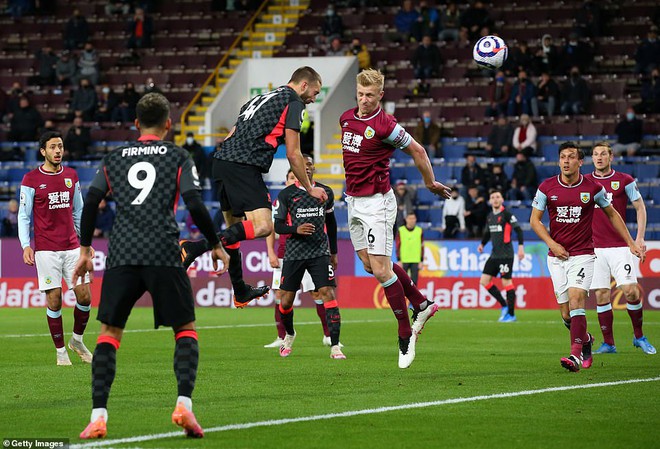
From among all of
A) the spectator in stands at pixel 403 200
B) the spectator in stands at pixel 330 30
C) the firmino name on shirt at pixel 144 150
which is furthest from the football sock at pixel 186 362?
the spectator in stands at pixel 330 30

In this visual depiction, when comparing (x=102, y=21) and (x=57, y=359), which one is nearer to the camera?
(x=57, y=359)

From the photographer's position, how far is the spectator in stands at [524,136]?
1198 inches

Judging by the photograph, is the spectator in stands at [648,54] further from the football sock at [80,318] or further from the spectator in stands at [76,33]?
the football sock at [80,318]

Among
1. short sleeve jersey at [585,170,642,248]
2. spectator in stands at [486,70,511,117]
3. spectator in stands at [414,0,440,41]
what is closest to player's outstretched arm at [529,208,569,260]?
short sleeve jersey at [585,170,642,248]

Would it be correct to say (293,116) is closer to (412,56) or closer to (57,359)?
(57,359)

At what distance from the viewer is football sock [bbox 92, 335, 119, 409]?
7.73m

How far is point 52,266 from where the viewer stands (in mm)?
13750

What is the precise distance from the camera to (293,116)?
11.3 metres

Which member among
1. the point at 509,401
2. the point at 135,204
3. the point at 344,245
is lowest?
the point at 344,245

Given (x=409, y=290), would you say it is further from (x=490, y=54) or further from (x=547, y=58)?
(x=547, y=58)

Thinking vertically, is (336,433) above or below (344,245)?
above

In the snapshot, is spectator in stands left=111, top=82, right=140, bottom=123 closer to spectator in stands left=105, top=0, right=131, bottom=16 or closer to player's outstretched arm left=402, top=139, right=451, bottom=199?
spectator in stands left=105, top=0, right=131, bottom=16

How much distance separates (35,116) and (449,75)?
12.7 m

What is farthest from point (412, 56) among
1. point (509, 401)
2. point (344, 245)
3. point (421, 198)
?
point (509, 401)
